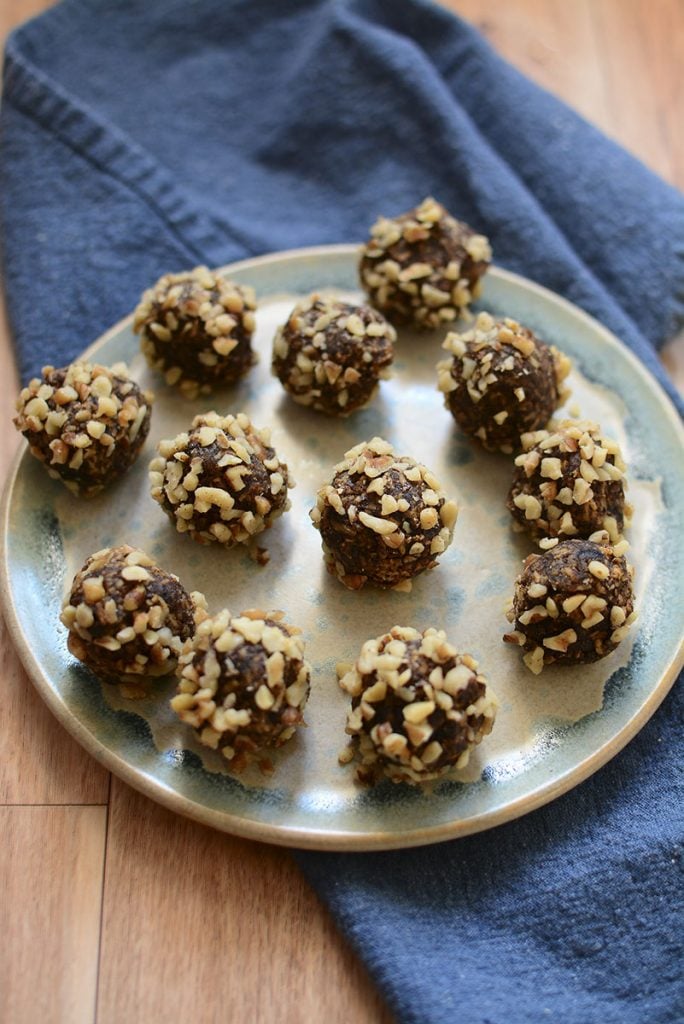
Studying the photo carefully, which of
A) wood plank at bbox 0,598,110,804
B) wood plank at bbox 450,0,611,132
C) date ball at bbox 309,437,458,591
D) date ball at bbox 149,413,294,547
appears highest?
wood plank at bbox 450,0,611,132

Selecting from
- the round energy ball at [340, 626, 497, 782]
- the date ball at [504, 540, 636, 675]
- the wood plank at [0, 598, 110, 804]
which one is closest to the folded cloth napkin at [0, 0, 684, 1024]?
the date ball at [504, 540, 636, 675]

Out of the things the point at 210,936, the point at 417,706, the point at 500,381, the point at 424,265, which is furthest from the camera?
the point at 424,265

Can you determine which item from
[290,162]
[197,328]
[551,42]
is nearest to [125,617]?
[197,328]

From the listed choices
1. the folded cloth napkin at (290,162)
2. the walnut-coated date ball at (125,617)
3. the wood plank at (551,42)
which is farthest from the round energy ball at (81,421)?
the wood plank at (551,42)

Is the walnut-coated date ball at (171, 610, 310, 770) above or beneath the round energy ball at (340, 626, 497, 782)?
beneath

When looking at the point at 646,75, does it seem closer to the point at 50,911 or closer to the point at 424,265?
the point at 424,265

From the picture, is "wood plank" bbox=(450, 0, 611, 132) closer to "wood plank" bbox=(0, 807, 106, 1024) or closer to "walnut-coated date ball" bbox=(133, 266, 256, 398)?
"walnut-coated date ball" bbox=(133, 266, 256, 398)

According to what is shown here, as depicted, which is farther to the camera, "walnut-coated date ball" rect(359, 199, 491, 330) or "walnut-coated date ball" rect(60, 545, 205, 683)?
"walnut-coated date ball" rect(359, 199, 491, 330)
